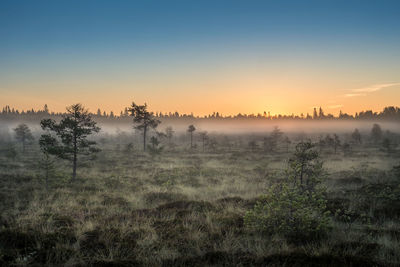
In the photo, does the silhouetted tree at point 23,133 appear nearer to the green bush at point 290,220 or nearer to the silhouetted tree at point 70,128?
the silhouetted tree at point 70,128

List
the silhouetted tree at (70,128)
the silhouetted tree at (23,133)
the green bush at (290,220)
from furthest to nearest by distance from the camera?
the silhouetted tree at (23,133), the silhouetted tree at (70,128), the green bush at (290,220)

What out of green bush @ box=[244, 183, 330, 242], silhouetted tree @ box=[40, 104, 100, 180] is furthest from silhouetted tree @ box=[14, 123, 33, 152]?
green bush @ box=[244, 183, 330, 242]

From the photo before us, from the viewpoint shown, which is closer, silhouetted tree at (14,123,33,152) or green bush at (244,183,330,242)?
green bush at (244,183,330,242)

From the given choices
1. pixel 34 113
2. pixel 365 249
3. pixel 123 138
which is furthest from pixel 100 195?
Answer: pixel 34 113

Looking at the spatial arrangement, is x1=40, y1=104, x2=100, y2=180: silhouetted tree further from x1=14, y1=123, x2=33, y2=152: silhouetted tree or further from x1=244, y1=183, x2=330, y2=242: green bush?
x1=14, y1=123, x2=33, y2=152: silhouetted tree

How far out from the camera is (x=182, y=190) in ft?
41.3

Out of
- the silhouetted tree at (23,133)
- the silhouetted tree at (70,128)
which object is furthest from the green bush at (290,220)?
the silhouetted tree at (23,133)

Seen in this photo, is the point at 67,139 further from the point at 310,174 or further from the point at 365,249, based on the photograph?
the point at 365,249

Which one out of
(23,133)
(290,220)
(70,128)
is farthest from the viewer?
(23,133)

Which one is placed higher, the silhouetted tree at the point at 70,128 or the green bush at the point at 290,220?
the silhouetted tree at the point at 70,128

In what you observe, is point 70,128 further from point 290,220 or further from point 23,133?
point 23,133

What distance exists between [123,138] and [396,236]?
79.5m

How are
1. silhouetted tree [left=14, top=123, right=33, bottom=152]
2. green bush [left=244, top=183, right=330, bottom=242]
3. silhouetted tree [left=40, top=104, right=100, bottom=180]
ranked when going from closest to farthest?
1. green bush [left=244, top=183, right=330, bottom=242]
2. silhouetted tree [left=40, top=104, right=100, bottom=180]
3. silhouetted tree [left=14, top=123, right=33, bottom=152]

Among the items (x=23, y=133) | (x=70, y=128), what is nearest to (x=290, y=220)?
(x=70, y=128)
